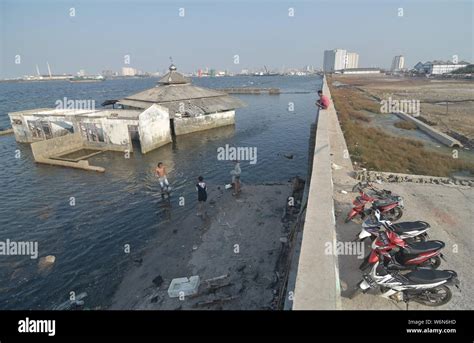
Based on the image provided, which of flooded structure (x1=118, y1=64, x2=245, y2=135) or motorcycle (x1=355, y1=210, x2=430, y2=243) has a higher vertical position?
flooded structure (x1=118, y1=64, x2=245, y2=135)

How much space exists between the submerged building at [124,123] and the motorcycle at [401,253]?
968 inches

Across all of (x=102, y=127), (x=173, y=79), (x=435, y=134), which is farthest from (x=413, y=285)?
(x=173, y=79)

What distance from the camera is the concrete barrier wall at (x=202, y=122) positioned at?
3553cm

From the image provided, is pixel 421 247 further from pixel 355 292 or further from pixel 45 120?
pixel 45 120

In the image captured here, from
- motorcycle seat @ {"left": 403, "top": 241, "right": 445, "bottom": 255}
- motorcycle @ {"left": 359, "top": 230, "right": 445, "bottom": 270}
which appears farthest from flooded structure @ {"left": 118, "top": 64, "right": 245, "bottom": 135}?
motorcycle seat @ {"left": 403, "top": 241, "right": 445, "bottom": 255}

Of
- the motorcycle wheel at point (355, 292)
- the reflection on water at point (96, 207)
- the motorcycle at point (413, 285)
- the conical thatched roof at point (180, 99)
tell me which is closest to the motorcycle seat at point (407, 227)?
the motorcycle at point (413, 285)

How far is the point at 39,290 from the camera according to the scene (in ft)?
34.2

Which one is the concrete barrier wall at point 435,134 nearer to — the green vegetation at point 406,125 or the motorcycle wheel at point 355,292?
the green vegetation at point 406,125

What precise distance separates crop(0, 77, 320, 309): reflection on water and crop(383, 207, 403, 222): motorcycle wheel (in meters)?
10.6

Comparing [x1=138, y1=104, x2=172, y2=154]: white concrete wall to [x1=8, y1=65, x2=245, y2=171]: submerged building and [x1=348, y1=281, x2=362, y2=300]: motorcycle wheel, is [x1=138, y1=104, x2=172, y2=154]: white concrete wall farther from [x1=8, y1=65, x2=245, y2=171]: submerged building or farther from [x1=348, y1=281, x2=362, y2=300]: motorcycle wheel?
[x1=348, y1=281, x2=362, y2=300]: motorcycle wheel

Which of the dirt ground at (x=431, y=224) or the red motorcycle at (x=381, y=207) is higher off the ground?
the red motorcycle at (x=381, y=207)

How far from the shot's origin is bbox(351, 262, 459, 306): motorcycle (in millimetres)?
6016

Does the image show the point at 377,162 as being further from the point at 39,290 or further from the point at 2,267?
the point at 2,267
